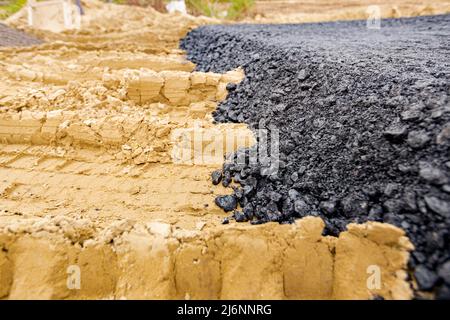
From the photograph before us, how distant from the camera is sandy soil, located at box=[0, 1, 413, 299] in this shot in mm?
1765

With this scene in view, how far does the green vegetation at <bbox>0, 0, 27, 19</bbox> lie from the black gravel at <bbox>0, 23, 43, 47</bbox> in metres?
2.37

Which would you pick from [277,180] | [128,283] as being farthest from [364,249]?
[128,283]

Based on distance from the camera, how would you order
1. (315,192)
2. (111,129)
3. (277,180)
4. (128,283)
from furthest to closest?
(111,129)
(277,180)
(315,192)
(128,283)

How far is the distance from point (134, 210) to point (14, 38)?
5893 millimetres

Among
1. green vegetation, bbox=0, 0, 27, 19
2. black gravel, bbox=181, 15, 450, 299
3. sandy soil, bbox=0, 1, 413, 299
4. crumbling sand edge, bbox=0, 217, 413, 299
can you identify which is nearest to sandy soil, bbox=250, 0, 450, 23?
black gravel, bbox=181, 15, 450, 299

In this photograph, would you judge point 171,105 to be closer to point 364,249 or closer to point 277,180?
point 277,180

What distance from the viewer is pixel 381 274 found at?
1.57m

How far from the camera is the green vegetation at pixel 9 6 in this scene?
8039 mm

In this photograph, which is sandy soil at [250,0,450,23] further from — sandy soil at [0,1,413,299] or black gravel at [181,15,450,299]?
sandy soil at [0,1,413,299]

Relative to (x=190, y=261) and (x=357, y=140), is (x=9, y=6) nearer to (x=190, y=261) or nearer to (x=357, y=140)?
(x=190, y=261)

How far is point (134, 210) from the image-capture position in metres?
2.46

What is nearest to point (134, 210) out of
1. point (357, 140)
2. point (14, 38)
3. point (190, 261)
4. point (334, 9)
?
point (190, 261)

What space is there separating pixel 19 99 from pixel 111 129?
1.46 metres

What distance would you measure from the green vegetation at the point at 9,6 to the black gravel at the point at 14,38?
7.78 feet
